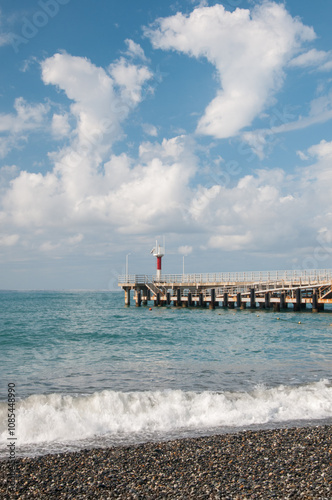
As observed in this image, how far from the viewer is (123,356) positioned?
766 inches

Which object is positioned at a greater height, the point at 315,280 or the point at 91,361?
the point at 315,280

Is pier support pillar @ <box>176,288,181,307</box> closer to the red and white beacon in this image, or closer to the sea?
the red and white beacon

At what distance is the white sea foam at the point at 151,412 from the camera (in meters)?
9.50

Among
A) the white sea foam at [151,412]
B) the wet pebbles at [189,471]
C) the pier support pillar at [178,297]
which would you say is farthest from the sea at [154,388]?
the pier support pillar at [178,297]

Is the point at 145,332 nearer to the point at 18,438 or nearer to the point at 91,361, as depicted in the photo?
the point at 91,361

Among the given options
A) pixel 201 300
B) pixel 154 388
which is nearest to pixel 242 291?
pixel 201 300

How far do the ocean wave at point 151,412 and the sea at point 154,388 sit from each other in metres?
0.03

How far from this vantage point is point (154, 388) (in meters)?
12.6

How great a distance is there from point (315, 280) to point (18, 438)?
1537 inches

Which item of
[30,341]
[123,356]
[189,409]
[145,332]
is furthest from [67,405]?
[145,332]

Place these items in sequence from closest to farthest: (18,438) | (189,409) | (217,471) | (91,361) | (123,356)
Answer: (217,471)
(18,438)
(189,409)
(91,361)
(123,356)

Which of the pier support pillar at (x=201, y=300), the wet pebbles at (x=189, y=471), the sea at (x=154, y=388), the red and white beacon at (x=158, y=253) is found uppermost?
the red and white beacon at (x=158, y=253)

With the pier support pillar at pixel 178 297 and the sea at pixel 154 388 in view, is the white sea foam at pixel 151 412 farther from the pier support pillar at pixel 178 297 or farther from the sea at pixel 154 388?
the pier support pillar at pixel 178 297

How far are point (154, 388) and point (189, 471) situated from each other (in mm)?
5793
